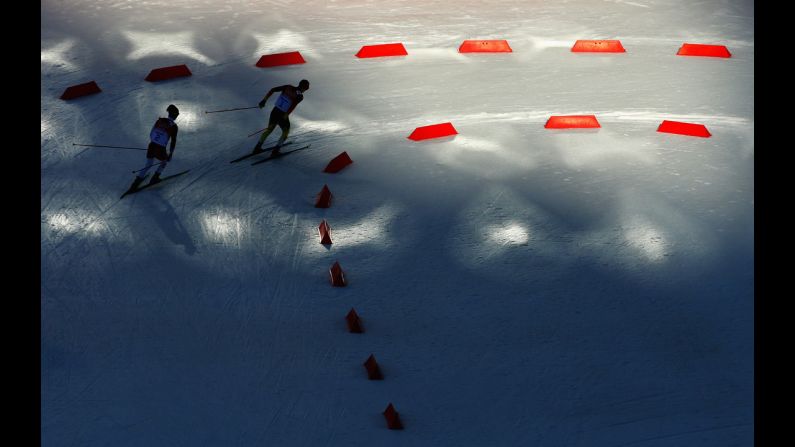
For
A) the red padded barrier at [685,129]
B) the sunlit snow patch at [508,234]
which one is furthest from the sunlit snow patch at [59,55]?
the red padded barrier at [685,129]

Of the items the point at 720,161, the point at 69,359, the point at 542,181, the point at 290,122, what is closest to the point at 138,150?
the point at 290,122

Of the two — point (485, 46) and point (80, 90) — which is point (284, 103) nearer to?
point (80, 90)

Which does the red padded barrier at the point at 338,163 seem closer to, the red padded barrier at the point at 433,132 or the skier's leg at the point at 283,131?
the skier's leg at the point at 283,131

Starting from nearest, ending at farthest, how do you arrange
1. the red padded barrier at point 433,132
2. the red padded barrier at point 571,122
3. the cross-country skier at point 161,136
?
the cross-country skier at point 161,136, the red padded barrier at point 433,132, the red padded barrier at point 571,122

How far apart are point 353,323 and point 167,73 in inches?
226

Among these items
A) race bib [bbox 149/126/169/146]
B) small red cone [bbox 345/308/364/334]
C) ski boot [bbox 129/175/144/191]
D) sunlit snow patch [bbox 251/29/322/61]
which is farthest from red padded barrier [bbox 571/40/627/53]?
small red cone [bbox 345/308/364/334]

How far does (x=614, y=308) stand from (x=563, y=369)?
932 mm

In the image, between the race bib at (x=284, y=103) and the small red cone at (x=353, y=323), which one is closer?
the small red cone at (x=353, y=323)

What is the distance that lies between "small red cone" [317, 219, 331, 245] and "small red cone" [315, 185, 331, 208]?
0.26 m

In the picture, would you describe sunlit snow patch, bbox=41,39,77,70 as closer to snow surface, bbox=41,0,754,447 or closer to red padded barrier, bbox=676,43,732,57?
snow surface, bbox=41,0,754,447

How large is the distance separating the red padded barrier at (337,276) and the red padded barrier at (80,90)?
4988mm

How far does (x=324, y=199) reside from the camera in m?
9.66

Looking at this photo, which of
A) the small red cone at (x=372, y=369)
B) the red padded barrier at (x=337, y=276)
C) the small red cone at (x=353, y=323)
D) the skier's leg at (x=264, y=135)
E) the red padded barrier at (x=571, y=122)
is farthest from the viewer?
the red padded barrier at (x=571, y=122)

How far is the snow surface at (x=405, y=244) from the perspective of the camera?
281 inches
